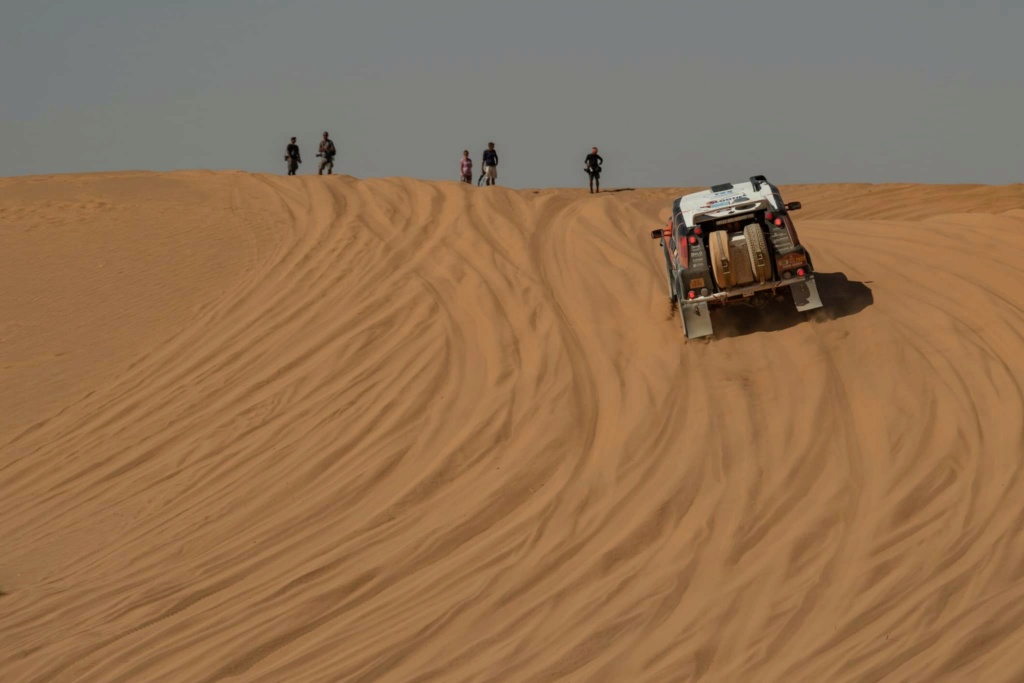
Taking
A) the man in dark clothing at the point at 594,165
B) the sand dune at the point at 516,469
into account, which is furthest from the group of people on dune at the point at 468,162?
the sand dune at the point at 516,469

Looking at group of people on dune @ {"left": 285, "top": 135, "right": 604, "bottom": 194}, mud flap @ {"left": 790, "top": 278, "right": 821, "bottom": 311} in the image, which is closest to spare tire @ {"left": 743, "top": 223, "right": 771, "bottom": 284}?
mud flap @ {"left": 790, "top": 278, "right": 821, "bottom": 311}

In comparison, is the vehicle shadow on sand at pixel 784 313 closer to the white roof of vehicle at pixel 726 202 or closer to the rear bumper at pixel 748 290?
the rear bumper at pixel 748 290

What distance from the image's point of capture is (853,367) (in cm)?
1180

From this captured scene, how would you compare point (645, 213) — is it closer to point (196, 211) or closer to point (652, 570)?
point (196, 211)

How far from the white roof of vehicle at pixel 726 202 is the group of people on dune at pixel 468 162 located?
1381 cm

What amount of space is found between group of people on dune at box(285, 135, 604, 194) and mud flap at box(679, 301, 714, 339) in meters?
14.8

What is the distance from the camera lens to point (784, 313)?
43.9 feet

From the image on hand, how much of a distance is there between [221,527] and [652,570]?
4.19m

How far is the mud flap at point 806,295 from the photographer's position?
42.2 feet

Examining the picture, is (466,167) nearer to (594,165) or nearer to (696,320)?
(594,165)

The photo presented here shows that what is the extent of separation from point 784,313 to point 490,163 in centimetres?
1513

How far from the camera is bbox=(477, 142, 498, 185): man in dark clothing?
27438mm

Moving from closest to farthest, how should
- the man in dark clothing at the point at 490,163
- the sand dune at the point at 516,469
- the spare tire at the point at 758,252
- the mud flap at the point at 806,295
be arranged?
Result: the sand dune at the point at 516,469, the spare tire at the point at 758,252, the mud flap at the point at 806,295, the man in dark clothing at the point at 490,163

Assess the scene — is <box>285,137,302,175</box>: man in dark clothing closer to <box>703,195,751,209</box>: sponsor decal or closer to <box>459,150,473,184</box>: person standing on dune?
<box>459,150,473,184</box>: person standing on dune
